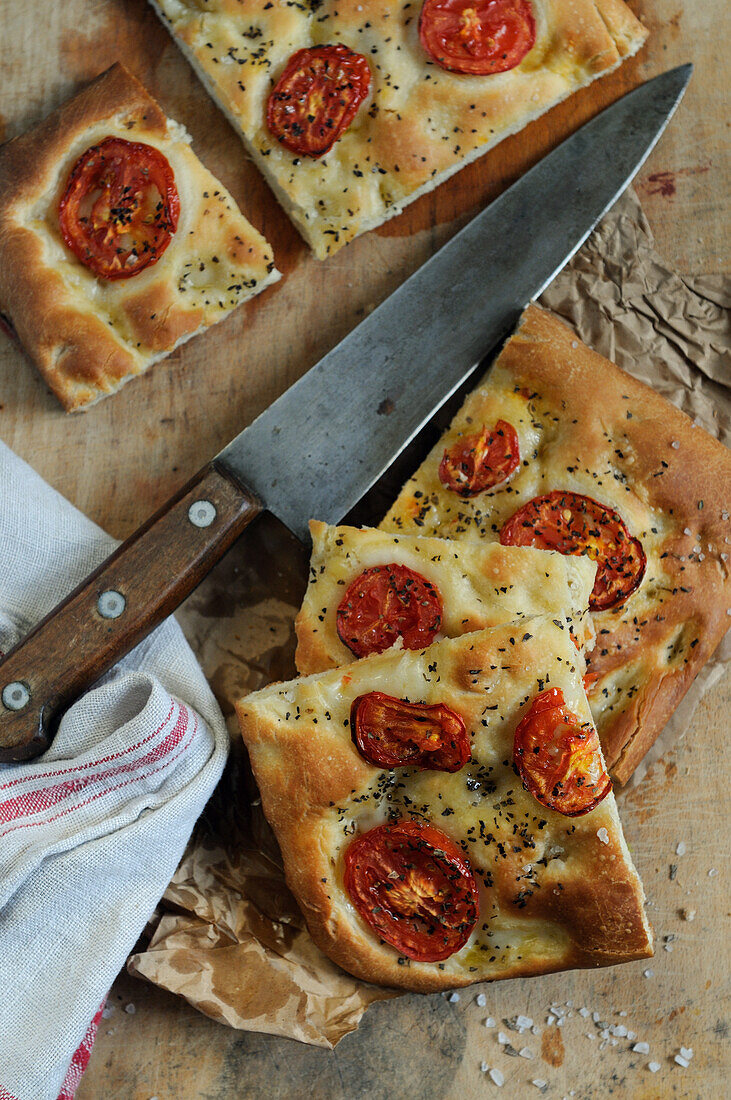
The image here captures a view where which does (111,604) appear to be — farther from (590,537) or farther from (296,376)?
(590,537)

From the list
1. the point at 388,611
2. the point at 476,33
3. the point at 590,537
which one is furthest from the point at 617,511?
the point at 476,33

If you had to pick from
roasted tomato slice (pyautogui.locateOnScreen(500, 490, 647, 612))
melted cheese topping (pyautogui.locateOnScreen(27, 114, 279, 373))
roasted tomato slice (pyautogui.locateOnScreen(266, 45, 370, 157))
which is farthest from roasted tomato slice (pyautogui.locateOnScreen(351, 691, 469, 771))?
roasted tomato slice (pyautogui.locateOnScreen(266, 45, 370, 157))

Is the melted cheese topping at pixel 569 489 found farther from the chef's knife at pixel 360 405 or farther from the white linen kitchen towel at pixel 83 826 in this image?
the white linen kitchen towel at pixel 83 826

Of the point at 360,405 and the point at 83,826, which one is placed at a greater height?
the point at 360,405

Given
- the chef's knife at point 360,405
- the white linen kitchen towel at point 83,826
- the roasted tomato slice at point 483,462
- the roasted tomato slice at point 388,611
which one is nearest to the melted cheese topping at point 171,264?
the chef's knife at point 360,405

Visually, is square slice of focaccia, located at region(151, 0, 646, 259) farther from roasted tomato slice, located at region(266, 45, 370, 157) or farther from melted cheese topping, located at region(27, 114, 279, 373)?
melted cheese topping, located at region(27, 114, 279, 373)

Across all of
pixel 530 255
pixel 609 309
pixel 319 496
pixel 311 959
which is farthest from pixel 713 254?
pixel 311 959

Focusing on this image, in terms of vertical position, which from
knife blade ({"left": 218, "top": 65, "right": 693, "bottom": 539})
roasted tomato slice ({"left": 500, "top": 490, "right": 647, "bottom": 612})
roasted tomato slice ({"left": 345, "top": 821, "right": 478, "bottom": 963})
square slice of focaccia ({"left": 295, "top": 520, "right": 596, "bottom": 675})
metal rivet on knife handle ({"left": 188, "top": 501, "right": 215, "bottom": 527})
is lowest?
roasted tomato slice ({"left": 345, "top": 821, "right": 478, "bottom": 963})
